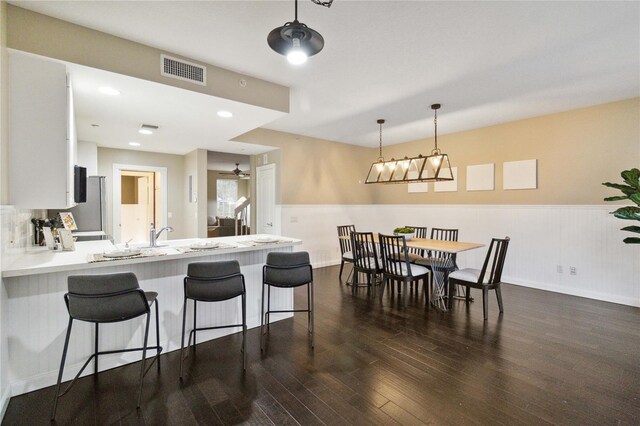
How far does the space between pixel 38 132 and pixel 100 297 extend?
4.69ft

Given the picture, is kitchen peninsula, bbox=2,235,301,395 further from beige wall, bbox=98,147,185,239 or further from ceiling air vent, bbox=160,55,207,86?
beige wall, bbox=98,147,185,239

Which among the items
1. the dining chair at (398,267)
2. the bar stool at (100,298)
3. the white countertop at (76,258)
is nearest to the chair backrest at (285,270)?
the white countertop at (76,258)

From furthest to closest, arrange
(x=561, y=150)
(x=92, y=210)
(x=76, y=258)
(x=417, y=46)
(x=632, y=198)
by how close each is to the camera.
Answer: (x=92, y=210) → (x=561, y=150) → (x=632, y=198) → (x=417, y=46) → (x=76, y=258)

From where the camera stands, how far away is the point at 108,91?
9.68 ft

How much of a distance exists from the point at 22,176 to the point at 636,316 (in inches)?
255

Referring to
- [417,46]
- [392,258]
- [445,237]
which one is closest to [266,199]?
[392,258]

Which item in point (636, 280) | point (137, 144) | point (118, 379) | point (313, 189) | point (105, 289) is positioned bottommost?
point (118, 379)

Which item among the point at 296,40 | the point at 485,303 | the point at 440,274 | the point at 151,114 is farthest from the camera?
the point at 440,274

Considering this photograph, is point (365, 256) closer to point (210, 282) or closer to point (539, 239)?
point (210, 282)

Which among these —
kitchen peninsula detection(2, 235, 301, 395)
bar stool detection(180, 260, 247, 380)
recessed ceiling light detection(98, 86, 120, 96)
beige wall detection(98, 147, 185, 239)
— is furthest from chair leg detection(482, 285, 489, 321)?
beige wall detection(98, 147, 185, 239)

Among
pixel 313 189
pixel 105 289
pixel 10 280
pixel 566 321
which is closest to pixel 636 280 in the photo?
pixel 566 321

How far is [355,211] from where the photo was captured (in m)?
7.12

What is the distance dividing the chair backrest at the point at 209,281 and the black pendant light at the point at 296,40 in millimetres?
1732

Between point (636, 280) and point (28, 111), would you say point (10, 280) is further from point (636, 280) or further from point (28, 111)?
point (636, 280)
